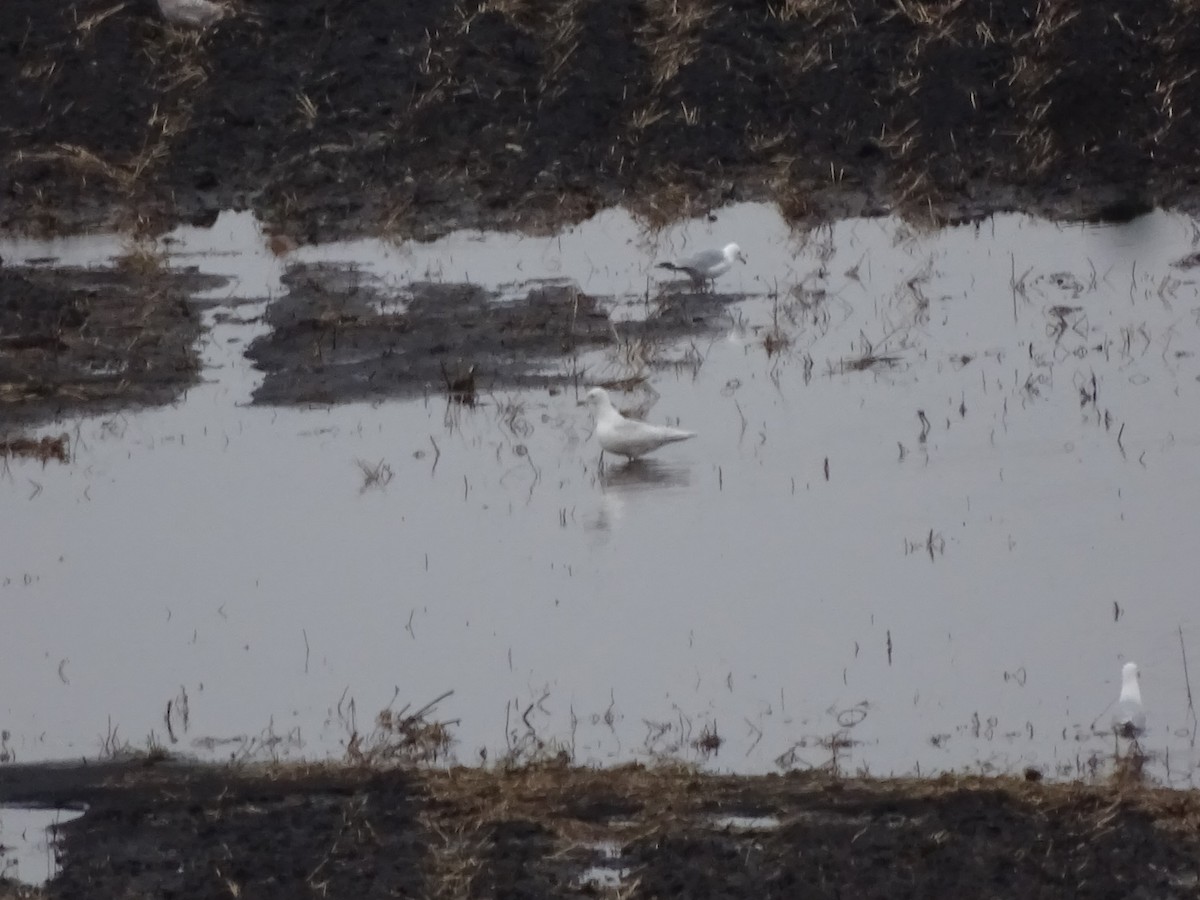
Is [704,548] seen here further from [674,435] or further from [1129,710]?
[1129,710]

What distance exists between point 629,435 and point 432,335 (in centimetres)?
244

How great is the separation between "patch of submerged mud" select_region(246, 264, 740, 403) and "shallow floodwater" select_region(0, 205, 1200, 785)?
0.20m

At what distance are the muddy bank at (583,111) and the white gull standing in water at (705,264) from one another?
5.40 feet

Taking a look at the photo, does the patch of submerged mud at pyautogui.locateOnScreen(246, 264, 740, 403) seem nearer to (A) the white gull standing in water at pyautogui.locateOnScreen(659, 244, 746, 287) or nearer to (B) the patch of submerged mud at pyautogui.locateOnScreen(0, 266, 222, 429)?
(A) the white gull standing in water at pyautogui.locateOnScreen(659, 244, 746, 287)

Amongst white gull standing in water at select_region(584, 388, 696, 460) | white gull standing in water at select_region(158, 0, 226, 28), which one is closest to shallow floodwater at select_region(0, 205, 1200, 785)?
white gull standing in water at select_region(584, 388, 696, 460)

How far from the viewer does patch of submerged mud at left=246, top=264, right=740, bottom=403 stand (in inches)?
416

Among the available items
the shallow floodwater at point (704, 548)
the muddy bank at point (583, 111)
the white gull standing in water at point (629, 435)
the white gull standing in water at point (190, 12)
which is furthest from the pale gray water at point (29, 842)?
the white gull standing in water at point (190, 12)

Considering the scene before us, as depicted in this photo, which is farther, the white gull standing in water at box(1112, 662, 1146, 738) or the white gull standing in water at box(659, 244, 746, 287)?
the white gull standing in water at box(659, 244, 746, 287)

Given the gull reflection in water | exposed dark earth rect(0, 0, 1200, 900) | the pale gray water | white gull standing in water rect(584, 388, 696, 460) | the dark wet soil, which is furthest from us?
exposed dark earth rect(0, 0, 1200, 900)

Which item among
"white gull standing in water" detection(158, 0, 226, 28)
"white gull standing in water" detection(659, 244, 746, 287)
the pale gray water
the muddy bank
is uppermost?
"white gull standing in water" detection(158, 0, 226, 28)

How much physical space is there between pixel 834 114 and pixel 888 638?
7688 millimetres

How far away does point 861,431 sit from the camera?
964cm

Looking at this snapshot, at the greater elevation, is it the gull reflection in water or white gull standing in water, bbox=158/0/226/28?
white gull standing in water, bbox=158/0/226/28

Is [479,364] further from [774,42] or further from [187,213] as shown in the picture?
[774,42]
